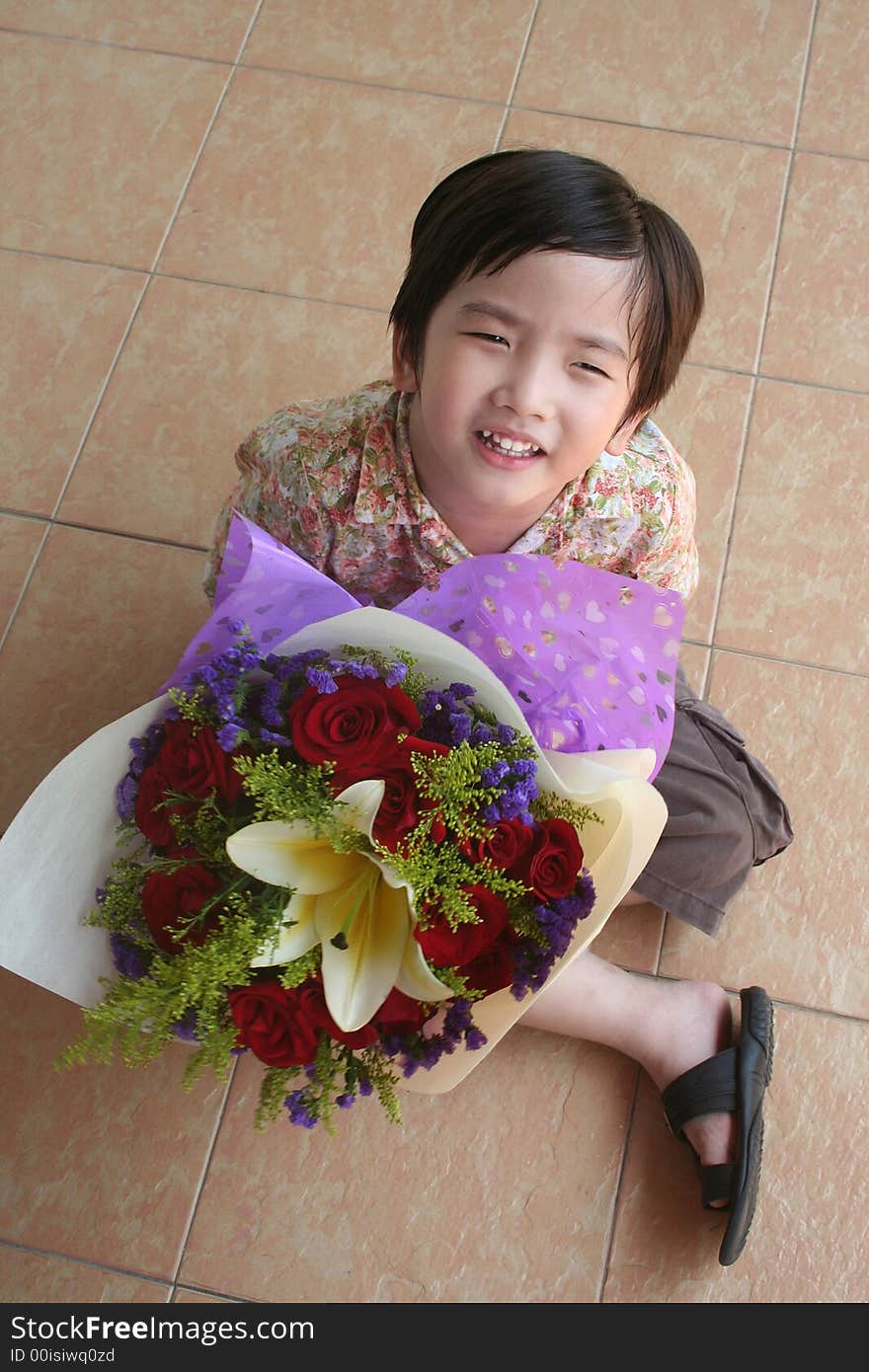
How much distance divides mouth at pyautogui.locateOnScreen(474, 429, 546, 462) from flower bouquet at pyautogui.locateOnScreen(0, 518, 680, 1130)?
261mm

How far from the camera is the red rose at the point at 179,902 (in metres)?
0.67

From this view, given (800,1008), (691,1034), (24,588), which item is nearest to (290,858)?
(691,1034)

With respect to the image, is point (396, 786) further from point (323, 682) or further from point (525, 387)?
point (525, 387)

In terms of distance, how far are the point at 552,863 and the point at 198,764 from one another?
21 cm

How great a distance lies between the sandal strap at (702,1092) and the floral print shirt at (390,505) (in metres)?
0.47

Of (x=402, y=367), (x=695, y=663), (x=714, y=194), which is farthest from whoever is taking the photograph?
(x=714, y=194)

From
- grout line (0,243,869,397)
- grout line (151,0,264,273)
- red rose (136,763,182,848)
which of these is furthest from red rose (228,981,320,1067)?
grout line (151,0,264,273)

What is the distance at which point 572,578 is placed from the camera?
0.79m

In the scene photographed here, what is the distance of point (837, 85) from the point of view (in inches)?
63.7

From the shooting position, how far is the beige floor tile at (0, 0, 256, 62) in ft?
5.49

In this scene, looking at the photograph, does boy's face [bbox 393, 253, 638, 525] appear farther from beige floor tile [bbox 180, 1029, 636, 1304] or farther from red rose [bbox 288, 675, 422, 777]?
beige floor tile [bbox 180, 1029, 636, 1304]

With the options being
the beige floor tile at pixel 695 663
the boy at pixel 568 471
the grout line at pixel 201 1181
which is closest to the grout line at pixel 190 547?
the beige floor tile at pixel 695 663

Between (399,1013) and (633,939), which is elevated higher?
(399,1013)

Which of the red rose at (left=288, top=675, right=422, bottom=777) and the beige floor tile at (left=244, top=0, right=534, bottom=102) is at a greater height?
the beige floor tile at (left=244, top=0, right=534, bottom=102)
